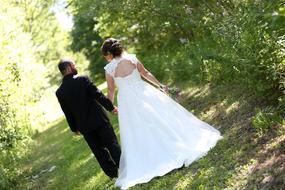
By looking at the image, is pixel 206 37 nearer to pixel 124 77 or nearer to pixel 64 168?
pixel 64 168

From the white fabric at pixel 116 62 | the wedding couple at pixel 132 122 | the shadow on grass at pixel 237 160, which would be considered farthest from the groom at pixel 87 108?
the shadow on grass at pixel 237 160

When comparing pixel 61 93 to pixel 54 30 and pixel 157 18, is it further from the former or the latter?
pixel 54 30

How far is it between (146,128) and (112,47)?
1.32m

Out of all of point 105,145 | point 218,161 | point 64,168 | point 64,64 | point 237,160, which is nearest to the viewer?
point 237,160

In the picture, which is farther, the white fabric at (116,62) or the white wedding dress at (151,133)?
the white fabric at (116,62)

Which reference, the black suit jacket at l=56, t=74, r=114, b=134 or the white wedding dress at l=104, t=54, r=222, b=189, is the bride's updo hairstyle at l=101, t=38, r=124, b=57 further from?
the black suit jacket at l=56, t=74, r=114, b=134

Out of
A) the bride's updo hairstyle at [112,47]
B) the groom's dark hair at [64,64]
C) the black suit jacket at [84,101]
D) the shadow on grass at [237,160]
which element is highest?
the groom's dark hair at [64,64]

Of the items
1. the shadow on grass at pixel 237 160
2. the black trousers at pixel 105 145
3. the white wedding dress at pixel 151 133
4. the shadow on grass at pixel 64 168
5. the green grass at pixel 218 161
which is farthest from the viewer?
the shadow on grass at pixel 64 168

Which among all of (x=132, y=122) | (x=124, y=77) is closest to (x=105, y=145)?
(x=132, y=122)

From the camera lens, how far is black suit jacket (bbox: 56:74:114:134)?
7.34 metres

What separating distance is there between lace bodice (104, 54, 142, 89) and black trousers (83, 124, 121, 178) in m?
0.70

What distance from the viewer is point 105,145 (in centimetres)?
771

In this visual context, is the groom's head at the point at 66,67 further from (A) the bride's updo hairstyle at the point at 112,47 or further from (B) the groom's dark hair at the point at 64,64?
(A) the bride's updo hairstyle at the point at 112,47

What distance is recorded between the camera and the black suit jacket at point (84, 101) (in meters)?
7.34
